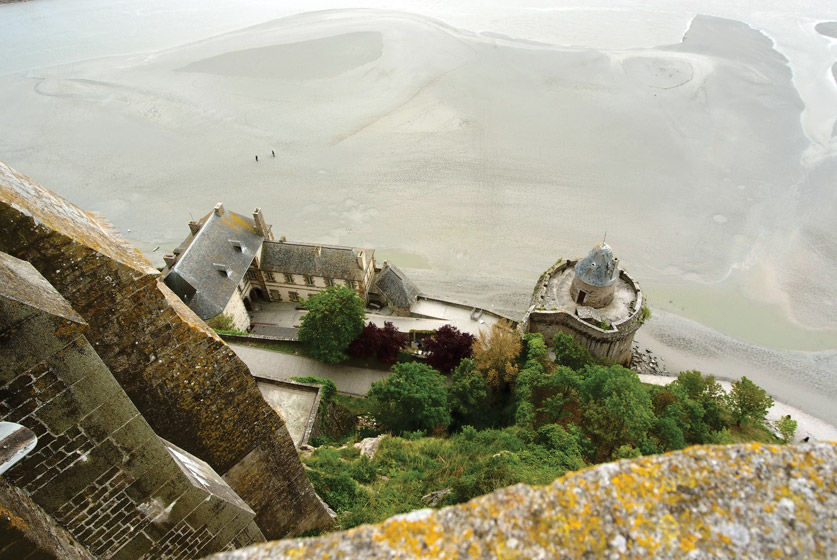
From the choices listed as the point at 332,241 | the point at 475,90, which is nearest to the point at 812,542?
the point at 332,241

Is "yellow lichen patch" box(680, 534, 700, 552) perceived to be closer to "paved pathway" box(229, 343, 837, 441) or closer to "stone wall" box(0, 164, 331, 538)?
"stone wall" box(0, 164, 331, 538)

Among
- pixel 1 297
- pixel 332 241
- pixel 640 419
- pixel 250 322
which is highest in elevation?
pixel 1 297

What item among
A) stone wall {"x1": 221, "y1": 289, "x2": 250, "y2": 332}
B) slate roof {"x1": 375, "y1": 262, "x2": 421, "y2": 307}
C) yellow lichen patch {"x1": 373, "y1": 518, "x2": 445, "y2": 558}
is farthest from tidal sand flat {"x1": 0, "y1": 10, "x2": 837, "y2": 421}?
yellow lichen patch {"x1": 373, "y1": 518, "x2": 445, "y2": 558}

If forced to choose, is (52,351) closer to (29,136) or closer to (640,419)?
(640,419)

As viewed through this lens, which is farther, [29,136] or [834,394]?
[29,136]

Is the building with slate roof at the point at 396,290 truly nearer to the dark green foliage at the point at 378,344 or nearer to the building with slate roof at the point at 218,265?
the dark green foliage at the point at 378,344

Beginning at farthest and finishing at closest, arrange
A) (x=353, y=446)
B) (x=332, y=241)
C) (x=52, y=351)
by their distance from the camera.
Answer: (x=332, y=241), (x=353, y=446), (x=52, y=351)

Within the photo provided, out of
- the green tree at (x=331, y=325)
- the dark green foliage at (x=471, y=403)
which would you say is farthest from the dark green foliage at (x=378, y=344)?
the dark green foliage at (x=471, y=403)
